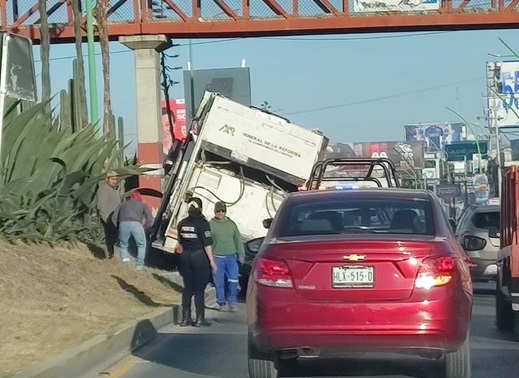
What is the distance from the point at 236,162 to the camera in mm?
21547

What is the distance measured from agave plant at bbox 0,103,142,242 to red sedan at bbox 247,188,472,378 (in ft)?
→ 28.2

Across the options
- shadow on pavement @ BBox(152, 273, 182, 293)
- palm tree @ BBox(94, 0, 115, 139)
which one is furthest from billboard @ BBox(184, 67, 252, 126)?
shadow on pavement @ BBox(152, 273, 182, 293)

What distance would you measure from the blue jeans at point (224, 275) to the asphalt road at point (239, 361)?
2673 mm

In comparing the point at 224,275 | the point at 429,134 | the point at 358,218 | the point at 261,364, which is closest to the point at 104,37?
the point at 224,275

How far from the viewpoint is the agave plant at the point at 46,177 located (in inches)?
703

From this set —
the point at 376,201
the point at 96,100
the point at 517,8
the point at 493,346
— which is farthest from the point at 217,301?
the point at 517,8

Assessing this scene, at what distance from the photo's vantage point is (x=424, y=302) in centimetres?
914

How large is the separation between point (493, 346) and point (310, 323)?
4.49 meters

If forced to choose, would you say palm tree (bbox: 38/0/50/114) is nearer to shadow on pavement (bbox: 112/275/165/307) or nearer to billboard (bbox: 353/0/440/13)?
shadow on pavement (bbox: 112/275/165/307)

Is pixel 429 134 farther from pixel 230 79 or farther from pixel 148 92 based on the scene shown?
pixel 148 92

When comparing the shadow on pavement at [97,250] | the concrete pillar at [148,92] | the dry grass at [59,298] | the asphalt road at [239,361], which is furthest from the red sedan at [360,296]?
the concrete pillar at [148,92]

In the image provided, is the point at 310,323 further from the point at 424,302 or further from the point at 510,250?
the point at 510,250

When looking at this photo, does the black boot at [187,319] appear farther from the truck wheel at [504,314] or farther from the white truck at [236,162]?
the white truck at [236,162]

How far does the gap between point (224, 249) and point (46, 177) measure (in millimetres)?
3193
